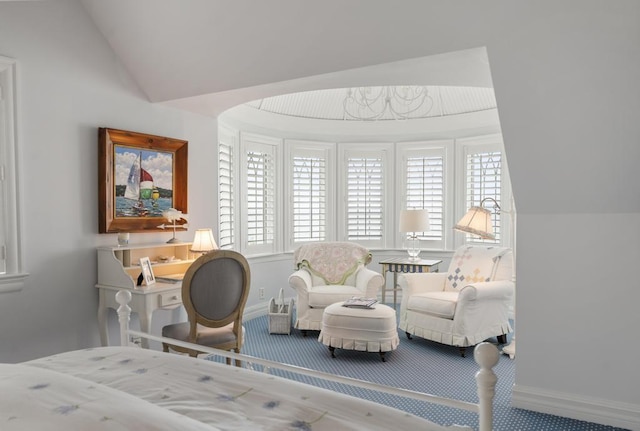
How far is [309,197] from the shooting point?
6.44 metres

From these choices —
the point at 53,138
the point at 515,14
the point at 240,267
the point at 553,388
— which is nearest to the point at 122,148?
the point at 53,138

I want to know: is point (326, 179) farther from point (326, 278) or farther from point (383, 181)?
point (326, 278)

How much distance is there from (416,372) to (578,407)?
1.19m

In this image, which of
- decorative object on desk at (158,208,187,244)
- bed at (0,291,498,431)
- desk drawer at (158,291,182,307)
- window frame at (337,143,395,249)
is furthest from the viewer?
window frame at (337,143,395,249)

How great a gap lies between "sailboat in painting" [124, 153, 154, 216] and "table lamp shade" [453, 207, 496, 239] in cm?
271

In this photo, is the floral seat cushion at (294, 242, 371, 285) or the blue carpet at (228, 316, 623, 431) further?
the floral seat cushion at (294, 242, 371, 285)

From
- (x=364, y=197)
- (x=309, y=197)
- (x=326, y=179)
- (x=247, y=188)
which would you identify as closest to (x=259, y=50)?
(x=247, y=188)

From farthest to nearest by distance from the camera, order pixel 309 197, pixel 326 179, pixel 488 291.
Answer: pixel 326 179
pixel 309 197
pixel 488 291

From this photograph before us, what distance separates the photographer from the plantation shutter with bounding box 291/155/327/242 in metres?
6.35

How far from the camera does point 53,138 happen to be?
10.7 feet

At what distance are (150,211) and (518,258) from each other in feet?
9.46

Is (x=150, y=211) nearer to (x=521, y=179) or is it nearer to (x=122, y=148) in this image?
(x=122, y=148)

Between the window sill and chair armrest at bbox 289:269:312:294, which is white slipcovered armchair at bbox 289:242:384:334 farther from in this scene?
the window sill

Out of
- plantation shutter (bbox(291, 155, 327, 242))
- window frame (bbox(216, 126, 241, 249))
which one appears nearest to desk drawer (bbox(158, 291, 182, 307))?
window frame (bbox(216, 126, 241, 249))
